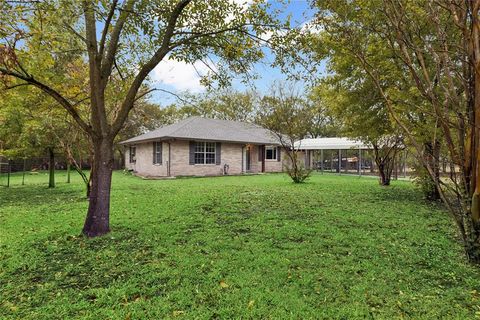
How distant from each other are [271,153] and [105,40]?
19.5 metres

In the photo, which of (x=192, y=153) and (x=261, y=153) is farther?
(x=261, y=153)

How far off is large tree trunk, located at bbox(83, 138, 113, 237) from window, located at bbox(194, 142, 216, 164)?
13313mm

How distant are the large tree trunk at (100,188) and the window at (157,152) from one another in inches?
532

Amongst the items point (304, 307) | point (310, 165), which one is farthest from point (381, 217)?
point (310, 165)

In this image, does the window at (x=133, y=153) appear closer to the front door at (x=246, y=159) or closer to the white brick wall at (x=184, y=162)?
the white brick wall at (x=184, y=162)

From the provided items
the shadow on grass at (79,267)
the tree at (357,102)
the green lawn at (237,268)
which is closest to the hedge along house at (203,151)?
the tree at (357,102)

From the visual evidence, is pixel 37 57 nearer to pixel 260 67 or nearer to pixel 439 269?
pixel 260 67

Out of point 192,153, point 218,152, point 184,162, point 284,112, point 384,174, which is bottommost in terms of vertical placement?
point 384,174

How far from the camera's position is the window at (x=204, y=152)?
1848 cm

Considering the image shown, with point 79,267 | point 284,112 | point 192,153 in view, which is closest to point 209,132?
point 192,153

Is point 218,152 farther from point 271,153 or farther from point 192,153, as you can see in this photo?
point 271,153

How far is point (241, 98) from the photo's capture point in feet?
115

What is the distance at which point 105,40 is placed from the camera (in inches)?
201

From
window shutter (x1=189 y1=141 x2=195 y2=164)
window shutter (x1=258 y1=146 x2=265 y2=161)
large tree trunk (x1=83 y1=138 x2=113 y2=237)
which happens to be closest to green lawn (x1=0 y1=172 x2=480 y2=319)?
large tree trunk (x1=83 y1=138 x2=113 y2=237)
